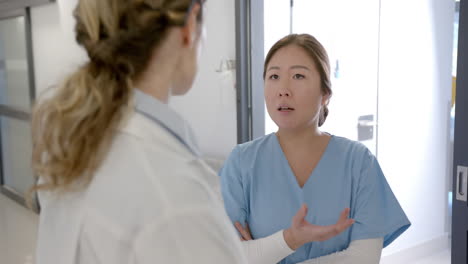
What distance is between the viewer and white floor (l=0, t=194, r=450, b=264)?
10.7 ft

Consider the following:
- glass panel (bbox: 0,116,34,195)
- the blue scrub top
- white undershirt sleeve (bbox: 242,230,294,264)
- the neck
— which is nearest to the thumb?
white undershirt sleeve (bbox: 242,230,294,264)

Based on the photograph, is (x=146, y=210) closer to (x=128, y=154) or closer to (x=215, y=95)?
(x=128, y=154)

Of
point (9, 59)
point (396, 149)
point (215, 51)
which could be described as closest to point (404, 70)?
point (396, 149)

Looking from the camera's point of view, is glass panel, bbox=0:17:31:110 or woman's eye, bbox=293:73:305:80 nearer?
woman's eye, bbox=293:73:305:80

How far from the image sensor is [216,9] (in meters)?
2.60

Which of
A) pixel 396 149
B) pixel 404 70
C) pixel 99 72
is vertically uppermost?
pixel 99 72

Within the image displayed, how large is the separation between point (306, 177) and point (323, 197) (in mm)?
81

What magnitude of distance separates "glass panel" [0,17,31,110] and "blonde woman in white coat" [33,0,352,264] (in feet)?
12.4

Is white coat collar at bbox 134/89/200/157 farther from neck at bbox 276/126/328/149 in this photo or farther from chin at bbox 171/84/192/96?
neck at bbox 276/126/328/149

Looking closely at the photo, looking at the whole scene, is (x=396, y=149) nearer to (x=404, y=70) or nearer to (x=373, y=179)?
(x=404, y=70)

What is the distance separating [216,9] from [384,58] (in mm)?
1110

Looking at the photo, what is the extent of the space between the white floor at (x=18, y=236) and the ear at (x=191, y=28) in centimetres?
298

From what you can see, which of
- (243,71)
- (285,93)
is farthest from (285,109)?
(243,71)

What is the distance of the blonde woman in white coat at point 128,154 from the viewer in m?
0.55
